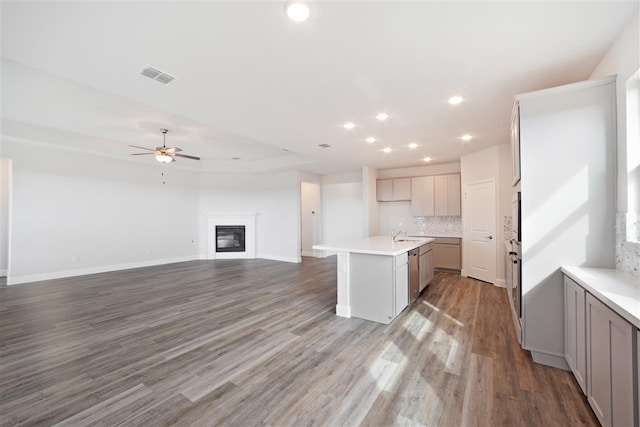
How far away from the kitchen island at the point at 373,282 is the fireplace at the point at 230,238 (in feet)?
19.0

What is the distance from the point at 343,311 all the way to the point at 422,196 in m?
4.45

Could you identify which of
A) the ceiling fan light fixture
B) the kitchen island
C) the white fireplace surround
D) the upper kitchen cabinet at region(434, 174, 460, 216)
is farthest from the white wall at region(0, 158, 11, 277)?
the upper kitchen cabinet at region(434, 174, 460, 216)

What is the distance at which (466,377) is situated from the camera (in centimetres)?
219

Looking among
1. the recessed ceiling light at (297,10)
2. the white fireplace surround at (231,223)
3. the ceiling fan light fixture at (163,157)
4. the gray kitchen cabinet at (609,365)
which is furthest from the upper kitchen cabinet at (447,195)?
the ceiling fan light fixture at (163,157)

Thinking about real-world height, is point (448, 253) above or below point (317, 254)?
above

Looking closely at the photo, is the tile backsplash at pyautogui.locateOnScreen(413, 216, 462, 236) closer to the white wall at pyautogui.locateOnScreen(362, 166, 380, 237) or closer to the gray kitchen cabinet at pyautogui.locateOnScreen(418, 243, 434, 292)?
the white wall at pyautogui.locateOnScreen(362, 166, 380, 237)

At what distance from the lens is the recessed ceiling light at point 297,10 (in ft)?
5.57

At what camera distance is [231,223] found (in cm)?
862

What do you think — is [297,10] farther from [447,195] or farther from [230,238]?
[230,238]

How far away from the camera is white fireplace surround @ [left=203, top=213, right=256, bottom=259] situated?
8469 mm

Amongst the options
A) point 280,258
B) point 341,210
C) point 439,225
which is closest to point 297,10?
point 439,225

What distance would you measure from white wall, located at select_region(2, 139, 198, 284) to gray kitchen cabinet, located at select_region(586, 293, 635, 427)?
822cm

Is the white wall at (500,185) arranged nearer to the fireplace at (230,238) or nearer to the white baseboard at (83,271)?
the fireplace at (230,238)

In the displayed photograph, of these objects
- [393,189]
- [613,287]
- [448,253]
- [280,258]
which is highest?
[393,189]
